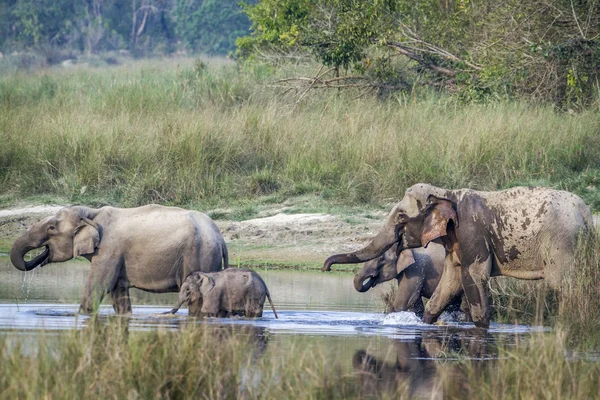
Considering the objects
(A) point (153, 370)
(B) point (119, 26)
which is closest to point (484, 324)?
(A) point (153, 370)

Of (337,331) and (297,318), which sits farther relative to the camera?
(297,318)

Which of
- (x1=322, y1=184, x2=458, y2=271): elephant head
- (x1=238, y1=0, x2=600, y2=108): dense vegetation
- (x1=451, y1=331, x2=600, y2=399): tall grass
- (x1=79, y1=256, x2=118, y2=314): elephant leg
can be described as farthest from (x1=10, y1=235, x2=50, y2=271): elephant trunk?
(x1=238, y1=0, x2=600, y2=108): dense vegetation

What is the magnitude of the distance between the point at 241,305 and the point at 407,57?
12.7 metres

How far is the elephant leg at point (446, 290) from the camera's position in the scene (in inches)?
428

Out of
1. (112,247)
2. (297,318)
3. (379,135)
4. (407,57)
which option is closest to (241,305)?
(297,318)

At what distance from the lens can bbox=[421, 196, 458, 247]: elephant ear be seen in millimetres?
10445

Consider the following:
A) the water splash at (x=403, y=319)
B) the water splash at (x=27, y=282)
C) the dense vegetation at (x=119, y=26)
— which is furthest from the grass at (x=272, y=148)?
the dense vegetation at (x=119, y=26)

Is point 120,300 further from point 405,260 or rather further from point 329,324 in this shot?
point 405,260

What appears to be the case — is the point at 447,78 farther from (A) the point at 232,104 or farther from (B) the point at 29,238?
(B) the point at 29,238

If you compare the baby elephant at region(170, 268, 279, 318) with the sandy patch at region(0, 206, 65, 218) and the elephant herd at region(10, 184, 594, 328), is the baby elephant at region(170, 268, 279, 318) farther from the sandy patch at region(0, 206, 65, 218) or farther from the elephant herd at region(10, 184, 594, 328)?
the sandy patch at region(0, 206, 65, 218)

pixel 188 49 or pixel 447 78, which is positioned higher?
pixel 447 78

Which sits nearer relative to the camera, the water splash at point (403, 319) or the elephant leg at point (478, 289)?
the elephant leg at point (478, 289)

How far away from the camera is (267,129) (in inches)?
742

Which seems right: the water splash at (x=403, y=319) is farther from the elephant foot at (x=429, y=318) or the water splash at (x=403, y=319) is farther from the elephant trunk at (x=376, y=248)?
the elephant trunk at (x=376, y=248)
